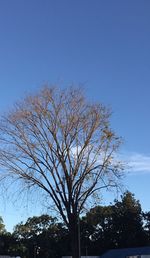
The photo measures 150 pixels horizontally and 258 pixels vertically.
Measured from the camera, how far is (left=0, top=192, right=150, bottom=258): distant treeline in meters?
98.6

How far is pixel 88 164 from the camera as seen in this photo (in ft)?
70.3

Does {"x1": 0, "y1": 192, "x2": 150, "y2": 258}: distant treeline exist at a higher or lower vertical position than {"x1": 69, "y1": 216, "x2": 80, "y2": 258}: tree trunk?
higher

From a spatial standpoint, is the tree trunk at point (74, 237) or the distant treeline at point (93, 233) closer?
the tree trunk at point (74, 237)

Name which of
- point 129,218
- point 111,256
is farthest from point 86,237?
point 111,256

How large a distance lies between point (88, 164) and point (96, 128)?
1.81m

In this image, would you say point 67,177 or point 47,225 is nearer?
point 67,177

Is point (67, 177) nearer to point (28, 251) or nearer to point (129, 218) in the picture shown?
point (129, 218)

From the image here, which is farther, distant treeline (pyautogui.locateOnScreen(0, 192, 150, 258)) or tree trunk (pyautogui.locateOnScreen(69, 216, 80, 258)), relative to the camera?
distant treeline (pyautogui.locateOnScreen(0, 192, 150, 258))

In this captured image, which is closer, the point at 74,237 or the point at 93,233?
the point at 74,237

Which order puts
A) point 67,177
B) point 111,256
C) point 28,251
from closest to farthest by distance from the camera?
point 67,177
point 111,256
point 28,251

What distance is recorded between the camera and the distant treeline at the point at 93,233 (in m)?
98.6

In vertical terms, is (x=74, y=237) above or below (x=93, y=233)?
below

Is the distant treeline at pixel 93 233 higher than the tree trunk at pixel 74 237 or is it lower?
higher

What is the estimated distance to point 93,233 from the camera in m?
103
